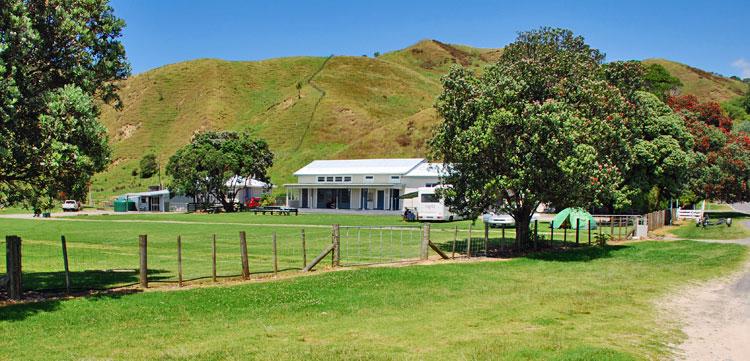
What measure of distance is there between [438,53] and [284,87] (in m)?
64.8

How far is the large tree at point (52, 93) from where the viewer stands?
13344mm

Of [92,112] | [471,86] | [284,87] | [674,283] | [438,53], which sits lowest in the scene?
[674,283]

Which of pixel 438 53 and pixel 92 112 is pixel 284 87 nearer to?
pixel 438 53

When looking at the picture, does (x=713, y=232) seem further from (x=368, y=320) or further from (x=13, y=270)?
(x=13, y=270)

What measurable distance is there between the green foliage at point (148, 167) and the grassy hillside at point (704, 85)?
111282 mm

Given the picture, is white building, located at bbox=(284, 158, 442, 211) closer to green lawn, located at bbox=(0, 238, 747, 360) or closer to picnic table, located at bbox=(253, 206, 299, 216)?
picnic table, located at bbox=(253, 206, 299, 216)

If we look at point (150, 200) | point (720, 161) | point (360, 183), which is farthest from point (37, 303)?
point (150, 200)

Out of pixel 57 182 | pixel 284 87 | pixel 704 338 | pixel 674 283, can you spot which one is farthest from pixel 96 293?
pixel 284 87

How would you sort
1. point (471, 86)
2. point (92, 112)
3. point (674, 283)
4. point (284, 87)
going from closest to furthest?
point (92, 112), point (674, 283), point (471, 86), point (284, 87)

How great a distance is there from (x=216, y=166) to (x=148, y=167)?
1534 inches

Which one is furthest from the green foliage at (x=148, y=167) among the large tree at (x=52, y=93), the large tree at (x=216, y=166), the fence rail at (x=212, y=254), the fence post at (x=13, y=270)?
the fence post at (x=13, y=270)

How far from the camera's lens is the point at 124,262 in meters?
22.4

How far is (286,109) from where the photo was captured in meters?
123

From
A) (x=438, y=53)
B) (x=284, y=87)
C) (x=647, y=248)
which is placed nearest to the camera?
(x=647, y=248)
